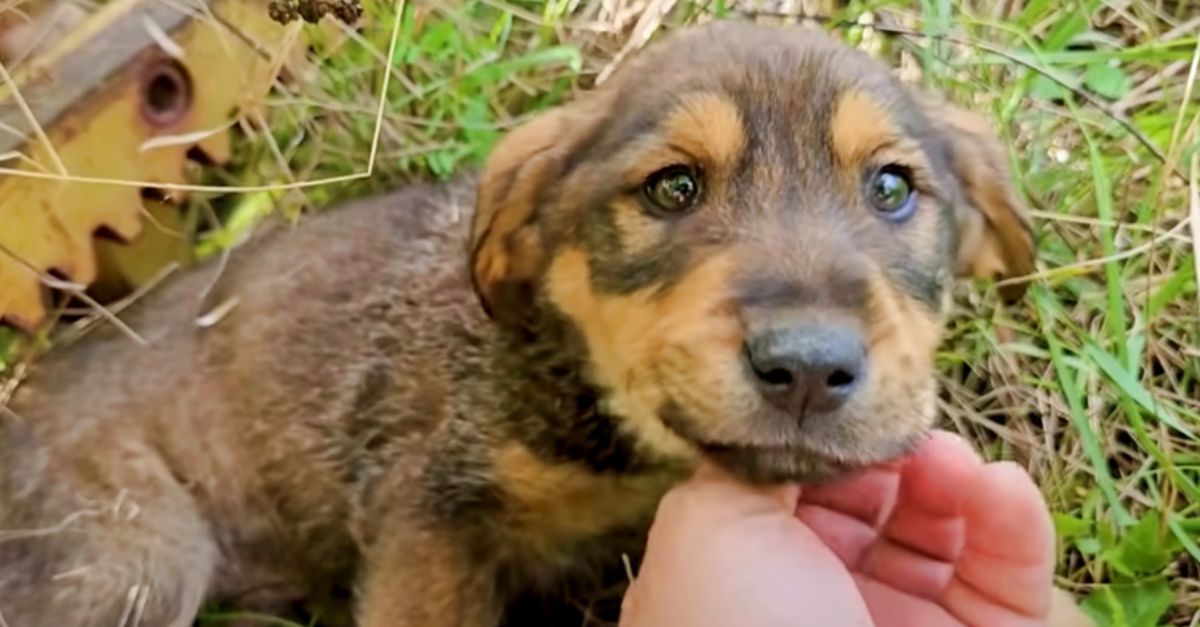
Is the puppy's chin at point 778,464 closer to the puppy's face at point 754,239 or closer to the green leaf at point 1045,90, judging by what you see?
the puppy's face at point 754,239

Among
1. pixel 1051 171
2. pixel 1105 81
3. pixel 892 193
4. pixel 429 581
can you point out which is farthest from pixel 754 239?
pixel 1105 81

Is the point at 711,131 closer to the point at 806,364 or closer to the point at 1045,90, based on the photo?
the point at 806,364

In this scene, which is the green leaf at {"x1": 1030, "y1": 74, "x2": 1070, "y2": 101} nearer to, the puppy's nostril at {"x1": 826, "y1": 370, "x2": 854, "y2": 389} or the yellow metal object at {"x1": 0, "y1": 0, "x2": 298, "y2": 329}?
the yellow metal object at {"x1": 0, "y1": 0, "x2": 298, "y2": 329}

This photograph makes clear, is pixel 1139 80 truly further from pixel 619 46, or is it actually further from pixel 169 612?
pixel 169 612

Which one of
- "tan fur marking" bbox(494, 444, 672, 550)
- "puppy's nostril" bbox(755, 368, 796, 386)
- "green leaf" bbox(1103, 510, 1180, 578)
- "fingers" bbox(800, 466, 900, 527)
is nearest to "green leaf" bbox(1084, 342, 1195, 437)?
"green leaf" bbox(1103, 510, 1180, 578)

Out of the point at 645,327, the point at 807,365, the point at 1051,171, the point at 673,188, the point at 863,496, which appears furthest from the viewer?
the point at 1051,171

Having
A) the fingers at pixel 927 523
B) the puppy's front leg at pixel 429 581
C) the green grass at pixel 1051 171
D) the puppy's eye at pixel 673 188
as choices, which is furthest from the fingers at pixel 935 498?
the puppy's front leg at pixel 429 581

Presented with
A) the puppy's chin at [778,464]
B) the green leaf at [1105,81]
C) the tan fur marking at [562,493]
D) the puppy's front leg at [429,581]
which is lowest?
the puppy's front leg at [429,581]

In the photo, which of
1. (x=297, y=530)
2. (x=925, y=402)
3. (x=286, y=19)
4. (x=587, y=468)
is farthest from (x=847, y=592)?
(x=286, y=19)
